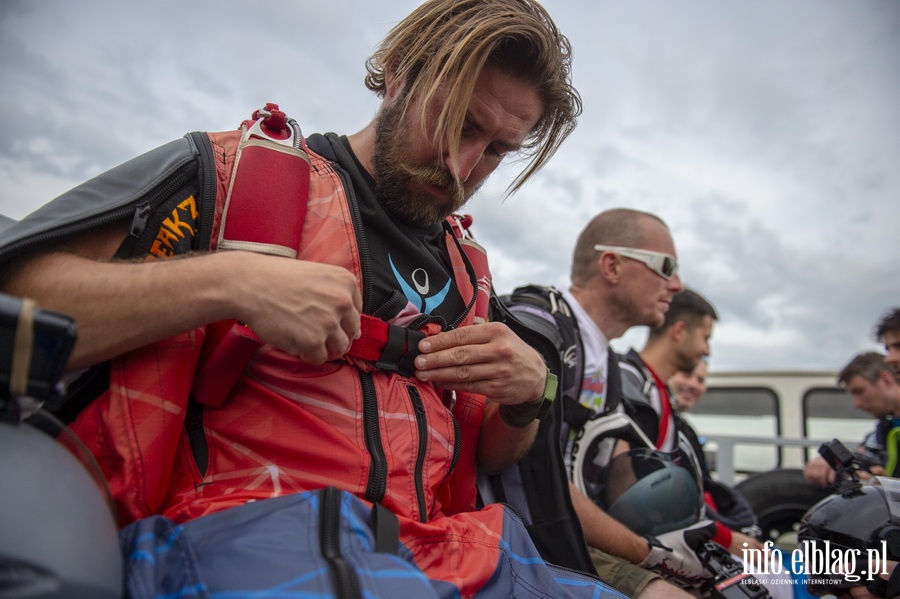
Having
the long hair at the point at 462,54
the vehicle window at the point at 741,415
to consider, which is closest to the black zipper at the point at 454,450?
the long hair at the point at 462,54

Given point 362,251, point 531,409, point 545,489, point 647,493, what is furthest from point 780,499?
point 362,251

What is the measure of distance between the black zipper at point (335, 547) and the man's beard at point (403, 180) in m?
0.76

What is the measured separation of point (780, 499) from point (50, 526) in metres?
4.86

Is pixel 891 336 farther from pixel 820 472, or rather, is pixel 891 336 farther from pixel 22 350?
pixel 22 350

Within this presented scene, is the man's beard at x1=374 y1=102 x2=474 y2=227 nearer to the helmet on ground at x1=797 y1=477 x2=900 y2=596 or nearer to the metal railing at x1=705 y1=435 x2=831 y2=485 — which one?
the helmet on ground at x1=797 y1=477 x2=900 y2=596

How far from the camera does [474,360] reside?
129cm

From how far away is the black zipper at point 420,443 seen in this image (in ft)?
4.00

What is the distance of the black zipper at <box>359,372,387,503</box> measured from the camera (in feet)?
3.68

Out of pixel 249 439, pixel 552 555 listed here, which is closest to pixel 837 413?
pixel 552 555

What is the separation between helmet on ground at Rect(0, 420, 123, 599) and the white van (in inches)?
206

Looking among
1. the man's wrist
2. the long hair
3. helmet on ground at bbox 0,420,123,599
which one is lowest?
helmet on ground at bbox 0,420,123,599

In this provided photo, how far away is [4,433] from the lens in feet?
2.44

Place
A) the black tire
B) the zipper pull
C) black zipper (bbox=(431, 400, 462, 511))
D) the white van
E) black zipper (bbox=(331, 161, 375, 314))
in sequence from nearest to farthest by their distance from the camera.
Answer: the zipper pull → black zipper (bbox=(331, 161, 375, 314)) → black zipper (bbox=(431, 400, 462, 511)) → the black tire → the white van

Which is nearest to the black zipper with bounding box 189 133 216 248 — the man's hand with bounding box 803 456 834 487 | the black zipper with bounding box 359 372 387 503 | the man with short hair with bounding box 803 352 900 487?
the black zipper with bounding box 359 372 387 503
